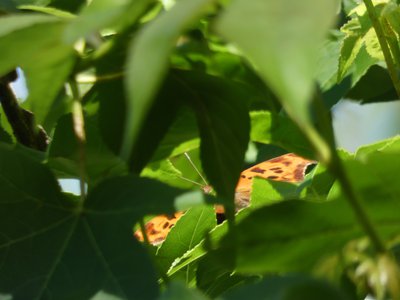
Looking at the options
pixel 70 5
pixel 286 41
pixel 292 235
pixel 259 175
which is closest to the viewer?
pixel 286 41

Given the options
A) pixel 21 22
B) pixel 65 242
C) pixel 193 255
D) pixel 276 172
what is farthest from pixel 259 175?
pixel 21 22

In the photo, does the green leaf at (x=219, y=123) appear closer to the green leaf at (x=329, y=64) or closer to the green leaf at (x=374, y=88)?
the green leaf at (x=329, y=64)

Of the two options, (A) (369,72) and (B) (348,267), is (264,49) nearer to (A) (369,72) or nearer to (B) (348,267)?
(B) (348,267)

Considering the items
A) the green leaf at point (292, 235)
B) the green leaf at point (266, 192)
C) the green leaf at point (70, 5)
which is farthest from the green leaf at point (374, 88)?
the green leaf at point (292, 235)

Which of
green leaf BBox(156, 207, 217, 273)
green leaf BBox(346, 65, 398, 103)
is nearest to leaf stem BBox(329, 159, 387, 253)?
green leaf BBox(156, 207, 217, 273)

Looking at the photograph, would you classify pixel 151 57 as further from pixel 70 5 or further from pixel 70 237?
pixel 70 5

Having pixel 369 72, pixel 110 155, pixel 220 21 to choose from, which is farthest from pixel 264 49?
pixel 369 72
